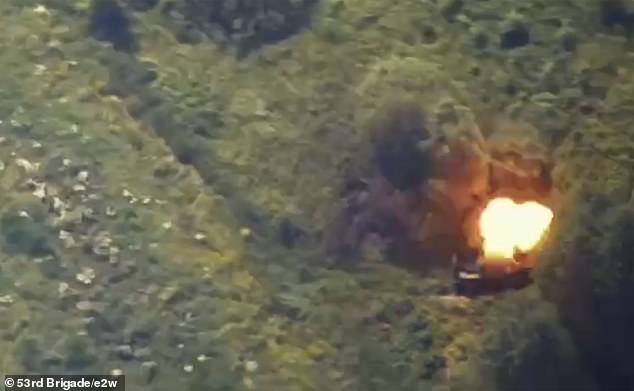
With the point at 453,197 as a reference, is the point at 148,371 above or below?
below

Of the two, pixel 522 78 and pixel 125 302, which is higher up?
pixel 522 78

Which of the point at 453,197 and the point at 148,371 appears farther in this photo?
the point at 453,197

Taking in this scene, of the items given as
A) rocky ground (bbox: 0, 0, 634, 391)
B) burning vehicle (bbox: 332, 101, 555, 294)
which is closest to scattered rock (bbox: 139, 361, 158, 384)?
rocky ground (bbox: 0, 0, 634, 391)

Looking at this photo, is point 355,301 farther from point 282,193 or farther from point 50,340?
point 50,340

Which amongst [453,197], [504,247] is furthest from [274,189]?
[504,247]

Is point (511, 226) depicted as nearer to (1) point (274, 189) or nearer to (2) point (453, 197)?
(2) point (453, 197)

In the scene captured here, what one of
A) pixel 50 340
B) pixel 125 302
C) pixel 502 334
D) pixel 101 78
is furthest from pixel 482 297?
pixel 101 78

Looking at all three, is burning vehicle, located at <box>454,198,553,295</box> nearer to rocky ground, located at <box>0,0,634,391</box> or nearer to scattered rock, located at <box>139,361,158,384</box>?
rocky ground, located at <box>0,0,634,391</box>
